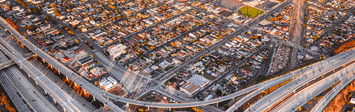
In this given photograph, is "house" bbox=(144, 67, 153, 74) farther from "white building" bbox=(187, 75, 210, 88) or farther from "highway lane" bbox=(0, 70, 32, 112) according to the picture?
"highway lane" bbox=(0, 70, 32, 112)

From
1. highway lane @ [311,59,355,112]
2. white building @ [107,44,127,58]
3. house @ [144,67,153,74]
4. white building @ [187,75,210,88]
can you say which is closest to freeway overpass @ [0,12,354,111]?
white building @ [187,75,210,88]

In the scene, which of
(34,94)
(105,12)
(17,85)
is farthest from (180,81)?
(105,12)

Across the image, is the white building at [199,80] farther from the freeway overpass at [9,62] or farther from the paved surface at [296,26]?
the freeway overpass at [9,62]

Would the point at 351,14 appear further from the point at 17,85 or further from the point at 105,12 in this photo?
Answer: the point at 17,85

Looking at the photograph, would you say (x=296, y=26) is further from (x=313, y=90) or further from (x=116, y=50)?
(x=116, y=50)

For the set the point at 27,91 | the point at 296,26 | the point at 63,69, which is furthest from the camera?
the point at 296,26

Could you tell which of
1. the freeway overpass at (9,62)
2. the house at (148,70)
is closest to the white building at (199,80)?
the house at (148,70)

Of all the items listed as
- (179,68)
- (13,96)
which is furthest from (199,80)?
(13,96)
